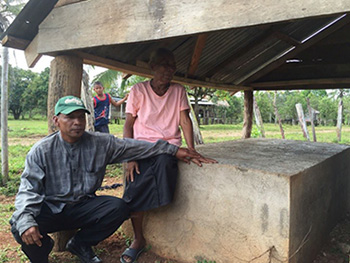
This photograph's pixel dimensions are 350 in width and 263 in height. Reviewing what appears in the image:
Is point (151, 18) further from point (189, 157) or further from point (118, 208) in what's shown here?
point (118, 208)

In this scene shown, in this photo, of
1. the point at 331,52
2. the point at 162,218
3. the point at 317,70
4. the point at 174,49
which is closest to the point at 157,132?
the point at 162,218

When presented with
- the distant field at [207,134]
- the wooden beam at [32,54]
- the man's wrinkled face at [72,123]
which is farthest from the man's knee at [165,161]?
the distant field at [207,134]

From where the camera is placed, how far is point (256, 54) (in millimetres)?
5395

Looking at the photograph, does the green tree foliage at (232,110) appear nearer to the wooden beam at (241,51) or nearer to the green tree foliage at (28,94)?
the green tree foliage at (28,94)

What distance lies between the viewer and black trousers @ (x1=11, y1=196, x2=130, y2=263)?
236 cm

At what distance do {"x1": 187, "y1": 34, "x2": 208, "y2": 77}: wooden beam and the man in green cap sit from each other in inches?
73.5

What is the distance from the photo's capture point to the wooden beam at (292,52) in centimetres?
433

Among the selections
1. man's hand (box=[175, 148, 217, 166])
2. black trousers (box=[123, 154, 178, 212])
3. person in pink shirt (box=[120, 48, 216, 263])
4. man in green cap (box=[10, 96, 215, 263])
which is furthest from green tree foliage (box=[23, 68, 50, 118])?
man's hand (box=[175, 148, 217, 166])

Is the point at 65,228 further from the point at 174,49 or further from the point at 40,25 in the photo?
the point at 174,49

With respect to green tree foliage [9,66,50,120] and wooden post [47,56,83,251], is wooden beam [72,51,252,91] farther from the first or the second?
green tree foliage [9,66,50,120]

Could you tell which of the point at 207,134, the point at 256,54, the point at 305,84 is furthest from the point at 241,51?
the point at 207,134

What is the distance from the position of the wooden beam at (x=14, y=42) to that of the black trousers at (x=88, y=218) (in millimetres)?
1771

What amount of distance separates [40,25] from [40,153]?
1.35m

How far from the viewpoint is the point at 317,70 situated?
235 inches
